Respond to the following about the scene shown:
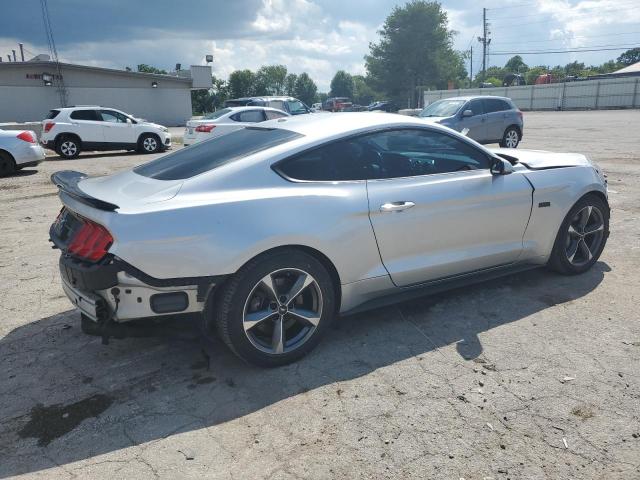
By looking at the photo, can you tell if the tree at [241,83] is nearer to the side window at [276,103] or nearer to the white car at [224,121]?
the side window at [276,103]

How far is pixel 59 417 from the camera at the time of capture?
2.86 meters

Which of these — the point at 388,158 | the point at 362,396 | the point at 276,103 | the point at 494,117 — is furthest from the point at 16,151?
the point at 494,117

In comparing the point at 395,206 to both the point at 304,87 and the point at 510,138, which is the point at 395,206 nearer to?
the point at 510,138

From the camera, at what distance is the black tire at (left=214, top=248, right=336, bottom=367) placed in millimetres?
3066

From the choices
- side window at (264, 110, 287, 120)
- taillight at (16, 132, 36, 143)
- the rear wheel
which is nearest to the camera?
taillight at (16, 132, 36, 143)

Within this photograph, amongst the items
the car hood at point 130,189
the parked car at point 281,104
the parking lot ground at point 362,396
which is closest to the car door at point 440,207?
the parking lot ground at point 362,396

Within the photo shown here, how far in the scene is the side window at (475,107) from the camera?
14.4m

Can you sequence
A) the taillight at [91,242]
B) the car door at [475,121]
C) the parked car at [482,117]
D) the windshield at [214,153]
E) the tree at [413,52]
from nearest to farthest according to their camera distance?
the taillight at [91,242]
the windshield at [214,153]
the parked car at [482,117]
the car door at [475,121]
the tree at [413,52]

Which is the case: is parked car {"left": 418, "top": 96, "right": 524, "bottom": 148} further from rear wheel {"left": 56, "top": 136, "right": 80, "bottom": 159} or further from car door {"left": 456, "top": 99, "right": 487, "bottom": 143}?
rear wheel {"left": 56, "top": 136, "right": 80, "bottom": 159}

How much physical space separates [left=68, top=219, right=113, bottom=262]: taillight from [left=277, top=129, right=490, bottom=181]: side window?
113 cm

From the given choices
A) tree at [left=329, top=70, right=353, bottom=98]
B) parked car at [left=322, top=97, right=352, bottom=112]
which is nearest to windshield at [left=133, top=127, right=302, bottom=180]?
parked car at [left=322, top=97, right=352, bottom=112]

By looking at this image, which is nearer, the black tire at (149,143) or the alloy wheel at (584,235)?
the alloy wheel at (584,235)

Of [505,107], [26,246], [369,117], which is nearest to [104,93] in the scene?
[505,107]

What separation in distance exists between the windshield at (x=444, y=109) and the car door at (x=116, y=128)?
927 cm
